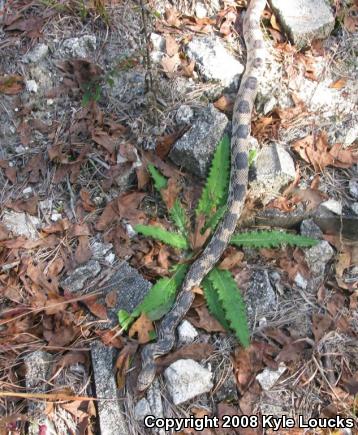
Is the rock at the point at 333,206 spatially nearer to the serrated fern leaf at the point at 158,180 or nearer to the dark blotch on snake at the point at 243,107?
the dark blotch on snake at the point at 243,107

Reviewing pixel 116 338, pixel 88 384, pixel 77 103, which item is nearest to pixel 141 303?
pixel 116 338

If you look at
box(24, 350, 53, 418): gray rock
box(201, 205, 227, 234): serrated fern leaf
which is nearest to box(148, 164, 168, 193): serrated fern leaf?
box(201, 205, 227, 234): serrated fern leaf

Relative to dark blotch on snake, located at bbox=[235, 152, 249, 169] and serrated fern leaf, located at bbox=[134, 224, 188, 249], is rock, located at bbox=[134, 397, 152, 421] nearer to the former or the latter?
serrated fern leaf, located at bbox=[134, 224, 188, 249]

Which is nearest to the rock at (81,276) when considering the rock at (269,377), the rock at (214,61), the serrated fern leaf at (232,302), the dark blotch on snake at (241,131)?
the serrated fern leaf at (232,302)

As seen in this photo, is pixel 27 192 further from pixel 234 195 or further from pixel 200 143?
pixel 234 195

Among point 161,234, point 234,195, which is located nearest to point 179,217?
point 161,234
